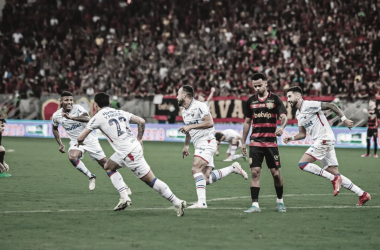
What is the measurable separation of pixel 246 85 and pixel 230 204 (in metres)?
21.2

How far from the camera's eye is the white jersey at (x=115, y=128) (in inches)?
398

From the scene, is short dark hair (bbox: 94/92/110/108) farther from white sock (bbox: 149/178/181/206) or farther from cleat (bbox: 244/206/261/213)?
cleat (bbox: 244/206/261/213)

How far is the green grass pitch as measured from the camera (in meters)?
7.81

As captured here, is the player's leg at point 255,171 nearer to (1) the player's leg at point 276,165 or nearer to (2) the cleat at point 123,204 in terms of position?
(1) the player's leg at point 276,165

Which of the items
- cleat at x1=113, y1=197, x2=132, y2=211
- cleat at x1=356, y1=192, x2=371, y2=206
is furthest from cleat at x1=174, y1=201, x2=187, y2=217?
cleat at x1=356, y1=192, x2=371, y2=206

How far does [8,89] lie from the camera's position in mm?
38250

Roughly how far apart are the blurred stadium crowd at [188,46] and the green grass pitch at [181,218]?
15561mm

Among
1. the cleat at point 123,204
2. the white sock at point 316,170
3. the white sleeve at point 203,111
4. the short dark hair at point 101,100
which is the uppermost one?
the short dark hair at point 101,100

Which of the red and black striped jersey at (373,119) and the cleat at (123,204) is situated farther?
the red and black striped jersey at (373,119)

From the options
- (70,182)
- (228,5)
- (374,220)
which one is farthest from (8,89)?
(374,220)

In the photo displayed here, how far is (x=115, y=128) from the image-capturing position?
10.1 m

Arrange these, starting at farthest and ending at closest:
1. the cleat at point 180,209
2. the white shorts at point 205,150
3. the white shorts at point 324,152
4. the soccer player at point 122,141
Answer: the white shorts at point 324,152, the white shorts at point 205,150, the soccer player at point 122,141, the cleat at point 180,209

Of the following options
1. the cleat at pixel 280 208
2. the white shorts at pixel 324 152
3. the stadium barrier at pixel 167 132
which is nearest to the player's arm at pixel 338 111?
the white shorts at pixel 324 152

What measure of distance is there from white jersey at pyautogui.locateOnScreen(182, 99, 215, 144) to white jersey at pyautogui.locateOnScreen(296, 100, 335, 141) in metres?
1.85
